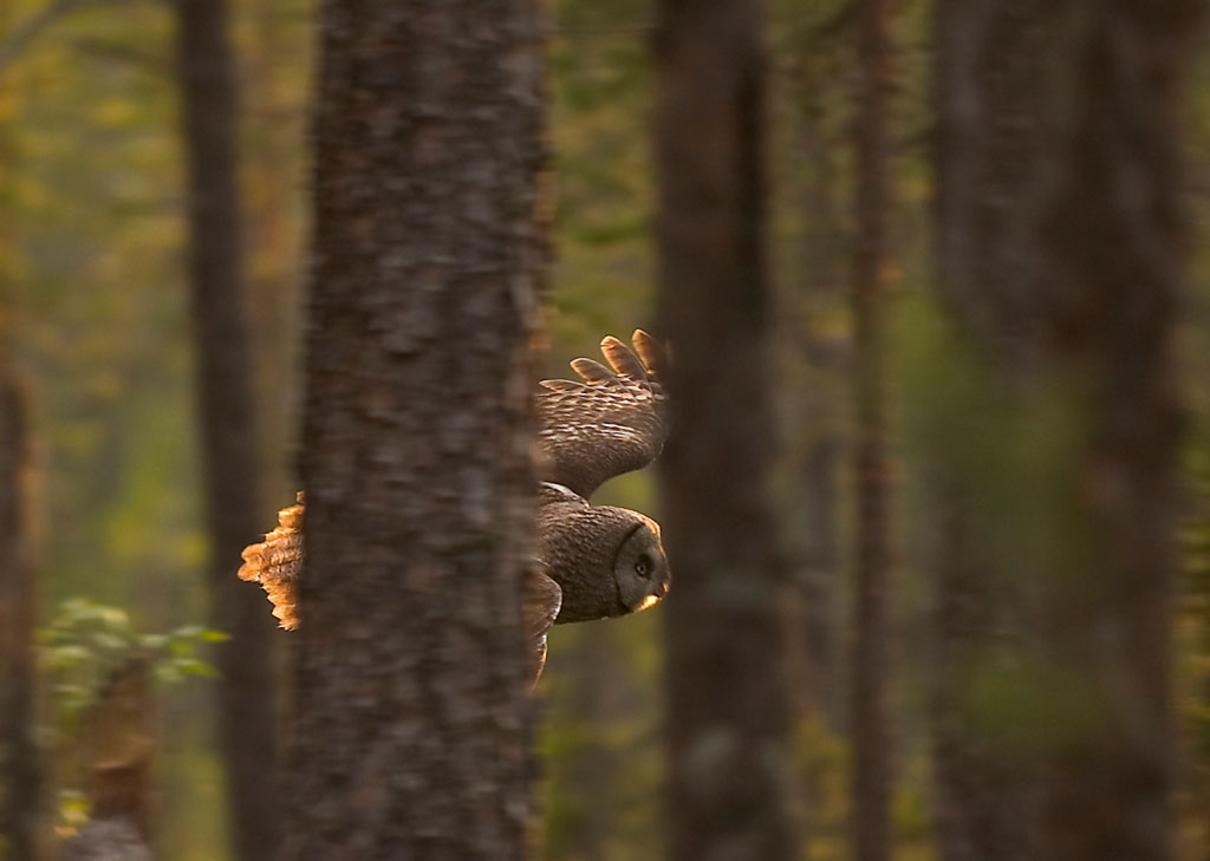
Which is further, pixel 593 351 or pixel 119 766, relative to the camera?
pixel 593 351

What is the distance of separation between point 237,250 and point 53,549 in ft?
70.2

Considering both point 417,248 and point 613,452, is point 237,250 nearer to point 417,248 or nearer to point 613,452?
point 613,452

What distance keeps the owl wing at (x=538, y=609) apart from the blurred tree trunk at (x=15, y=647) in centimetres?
589

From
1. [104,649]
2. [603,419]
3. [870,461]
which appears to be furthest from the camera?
[870,461]

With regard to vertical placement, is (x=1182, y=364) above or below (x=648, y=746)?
above

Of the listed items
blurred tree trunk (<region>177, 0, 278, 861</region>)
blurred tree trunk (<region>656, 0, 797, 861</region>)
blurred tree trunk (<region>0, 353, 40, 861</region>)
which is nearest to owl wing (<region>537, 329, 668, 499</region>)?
blurred tree trunk (<region>656, 0, 797, 861</region>)

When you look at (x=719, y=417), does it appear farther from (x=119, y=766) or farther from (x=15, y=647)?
(x=15, y=647)

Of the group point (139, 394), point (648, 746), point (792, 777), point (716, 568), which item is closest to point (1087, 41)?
point (716, 568)

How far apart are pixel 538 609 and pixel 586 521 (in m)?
0.73

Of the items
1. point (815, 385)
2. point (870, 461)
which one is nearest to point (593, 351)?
point (870, 461)

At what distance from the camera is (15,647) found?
11.4m

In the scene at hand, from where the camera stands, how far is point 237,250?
37.0 ft

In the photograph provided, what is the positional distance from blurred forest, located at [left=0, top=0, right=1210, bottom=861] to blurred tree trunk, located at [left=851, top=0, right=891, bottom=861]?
0.27 ft

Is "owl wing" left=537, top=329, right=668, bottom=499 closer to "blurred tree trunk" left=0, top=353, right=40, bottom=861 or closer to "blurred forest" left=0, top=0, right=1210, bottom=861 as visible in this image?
"blurred forest" left=0, top=0, right=1210, bottom=861
